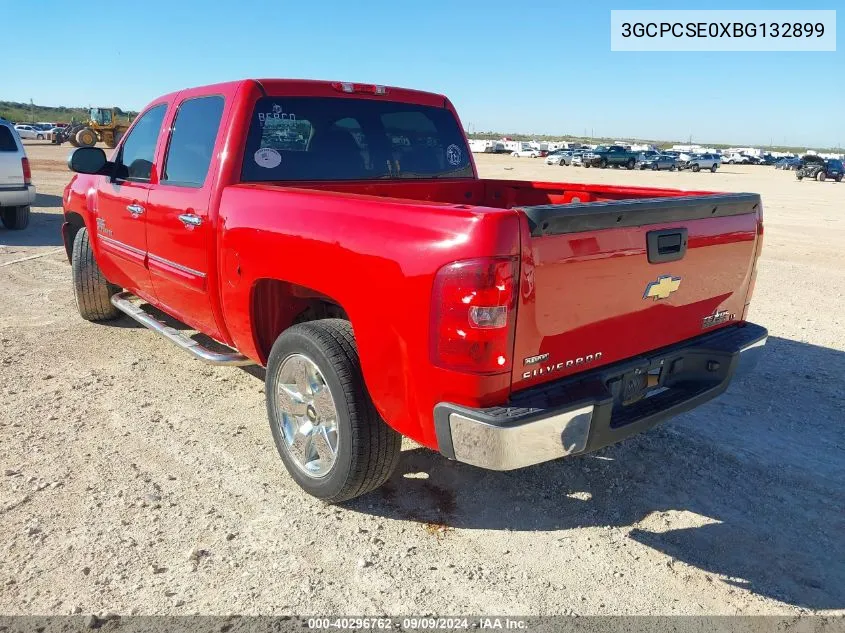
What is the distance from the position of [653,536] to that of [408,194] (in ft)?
8.31

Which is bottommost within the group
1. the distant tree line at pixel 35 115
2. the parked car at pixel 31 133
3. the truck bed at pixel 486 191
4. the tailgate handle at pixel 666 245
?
the tailgate handle at pixel 666 245

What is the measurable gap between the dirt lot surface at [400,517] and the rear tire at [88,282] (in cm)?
110

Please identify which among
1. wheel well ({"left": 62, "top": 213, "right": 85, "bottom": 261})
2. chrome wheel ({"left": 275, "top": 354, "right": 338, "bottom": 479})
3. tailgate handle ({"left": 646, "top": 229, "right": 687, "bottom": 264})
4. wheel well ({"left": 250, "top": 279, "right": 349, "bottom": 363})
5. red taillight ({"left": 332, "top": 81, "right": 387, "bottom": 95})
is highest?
red taillight ({"left": 332, "top": 81, "right": 387, "bottom": 95})

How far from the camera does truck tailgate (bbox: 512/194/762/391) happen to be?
2.37 meters

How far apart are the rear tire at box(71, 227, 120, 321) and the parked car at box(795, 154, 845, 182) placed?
4414 cm

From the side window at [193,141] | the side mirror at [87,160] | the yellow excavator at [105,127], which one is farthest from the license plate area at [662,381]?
the yellow excavator at [105,127]

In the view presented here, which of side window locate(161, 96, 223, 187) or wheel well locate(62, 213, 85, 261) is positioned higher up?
side window locate(161, 96, 223, 187)

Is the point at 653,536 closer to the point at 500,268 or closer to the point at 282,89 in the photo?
the point at 500,268

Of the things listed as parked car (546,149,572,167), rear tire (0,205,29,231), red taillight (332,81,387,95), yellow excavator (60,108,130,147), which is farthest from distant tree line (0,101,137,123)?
red taillight (332,81,387,95)

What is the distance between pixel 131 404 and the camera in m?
4.25

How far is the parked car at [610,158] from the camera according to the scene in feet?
146

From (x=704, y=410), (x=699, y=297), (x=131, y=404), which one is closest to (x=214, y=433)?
(x=131, y=404)

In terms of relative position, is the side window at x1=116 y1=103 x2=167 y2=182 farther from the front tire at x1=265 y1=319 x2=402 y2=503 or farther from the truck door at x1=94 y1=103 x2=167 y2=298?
the front tire at x1=265 y1=319 x2=402 y2=503

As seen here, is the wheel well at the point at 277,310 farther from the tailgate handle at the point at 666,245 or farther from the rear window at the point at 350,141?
the tailgate handle at the point at 666,245
